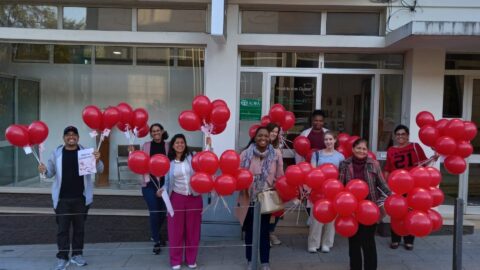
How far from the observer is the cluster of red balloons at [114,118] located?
495 centimetres

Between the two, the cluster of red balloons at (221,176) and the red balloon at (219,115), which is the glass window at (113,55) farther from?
the cluster of red balloons at (221,176)

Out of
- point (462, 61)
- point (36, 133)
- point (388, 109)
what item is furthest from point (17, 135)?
point (462, 61)

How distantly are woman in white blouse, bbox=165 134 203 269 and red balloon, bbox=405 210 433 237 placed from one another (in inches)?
93.6

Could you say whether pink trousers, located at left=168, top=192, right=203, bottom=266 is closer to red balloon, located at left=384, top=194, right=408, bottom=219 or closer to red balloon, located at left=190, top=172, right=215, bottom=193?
red balloon, located at left=190, top=172, right=215, bottom=193

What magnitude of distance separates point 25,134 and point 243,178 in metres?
2.40

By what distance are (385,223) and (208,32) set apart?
3851 millimetres

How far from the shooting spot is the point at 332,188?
13.7 feet

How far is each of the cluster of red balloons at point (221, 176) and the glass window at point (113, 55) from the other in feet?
11.8

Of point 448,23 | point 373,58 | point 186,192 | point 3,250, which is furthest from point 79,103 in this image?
point 448,23

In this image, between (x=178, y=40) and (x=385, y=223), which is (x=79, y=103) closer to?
(x=178, y=40)

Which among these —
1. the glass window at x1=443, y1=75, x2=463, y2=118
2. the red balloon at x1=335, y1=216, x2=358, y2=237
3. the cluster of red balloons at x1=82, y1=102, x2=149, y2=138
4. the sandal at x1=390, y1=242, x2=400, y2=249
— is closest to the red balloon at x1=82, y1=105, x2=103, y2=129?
the cluster of red balloons at x1=82, y1=102, x2=149, y2=138

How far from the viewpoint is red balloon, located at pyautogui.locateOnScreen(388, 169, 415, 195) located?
4105 mm

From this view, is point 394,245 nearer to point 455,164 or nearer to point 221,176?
point 455,164

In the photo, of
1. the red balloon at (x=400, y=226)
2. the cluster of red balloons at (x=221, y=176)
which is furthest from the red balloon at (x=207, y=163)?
the red balloon at (x=400, y=226)
